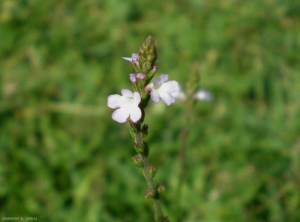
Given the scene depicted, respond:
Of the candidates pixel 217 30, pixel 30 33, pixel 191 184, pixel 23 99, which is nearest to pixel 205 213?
pixel 191 184

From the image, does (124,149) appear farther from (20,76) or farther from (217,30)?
(217,30)

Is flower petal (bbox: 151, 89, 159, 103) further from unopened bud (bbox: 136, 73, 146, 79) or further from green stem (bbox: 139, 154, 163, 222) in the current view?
green stem (bbox: 139, 154, 163, 222)

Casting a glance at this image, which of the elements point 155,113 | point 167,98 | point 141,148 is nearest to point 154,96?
point 167,98

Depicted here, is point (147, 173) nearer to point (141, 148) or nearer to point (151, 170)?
point (151, 170)

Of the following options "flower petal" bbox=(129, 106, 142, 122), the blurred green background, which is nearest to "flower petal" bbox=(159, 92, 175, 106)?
"flower petal" bbox=(129, 106, 142, 122)

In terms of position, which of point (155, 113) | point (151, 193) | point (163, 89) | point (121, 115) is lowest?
point (151, 193)

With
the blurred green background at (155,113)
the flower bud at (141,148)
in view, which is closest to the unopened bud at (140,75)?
the flower bud at (141,148)

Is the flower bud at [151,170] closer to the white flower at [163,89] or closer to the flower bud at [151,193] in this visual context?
the flower bud at [151,193]
